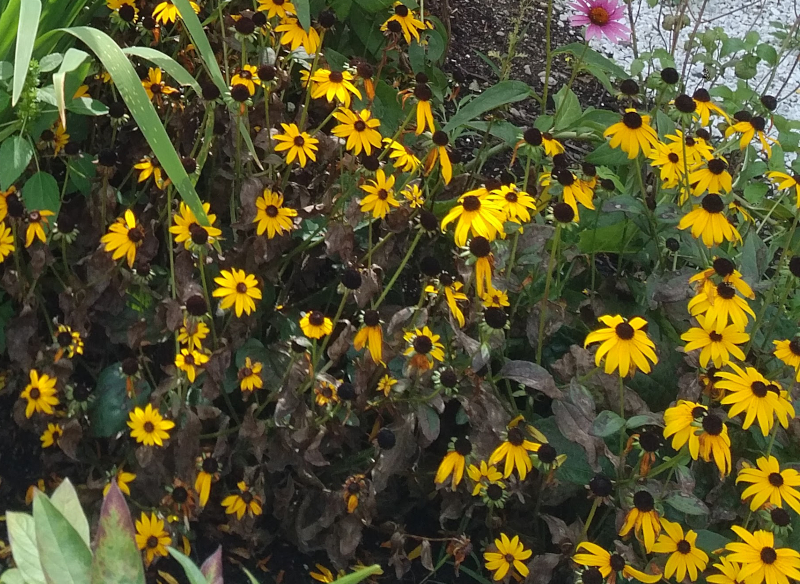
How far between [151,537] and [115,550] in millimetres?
548

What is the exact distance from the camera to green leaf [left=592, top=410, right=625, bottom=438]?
101 centimetres

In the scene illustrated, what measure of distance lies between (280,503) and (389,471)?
0.23 metres

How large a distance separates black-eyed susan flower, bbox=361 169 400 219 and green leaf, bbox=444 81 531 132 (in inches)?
12.5

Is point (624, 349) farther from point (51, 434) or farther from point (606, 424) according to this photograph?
point (51, 434)

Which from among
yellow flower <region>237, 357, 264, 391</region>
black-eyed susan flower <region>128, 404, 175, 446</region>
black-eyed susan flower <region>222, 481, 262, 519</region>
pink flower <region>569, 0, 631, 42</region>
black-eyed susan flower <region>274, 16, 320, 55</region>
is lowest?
black-eyed susan flower <region>222, 481, 262, 519</region>

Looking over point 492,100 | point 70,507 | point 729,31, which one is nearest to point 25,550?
point 70,507

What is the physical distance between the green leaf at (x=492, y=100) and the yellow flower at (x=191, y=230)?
52 cm

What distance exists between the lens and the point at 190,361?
1068mm

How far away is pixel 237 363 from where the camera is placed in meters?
1.18

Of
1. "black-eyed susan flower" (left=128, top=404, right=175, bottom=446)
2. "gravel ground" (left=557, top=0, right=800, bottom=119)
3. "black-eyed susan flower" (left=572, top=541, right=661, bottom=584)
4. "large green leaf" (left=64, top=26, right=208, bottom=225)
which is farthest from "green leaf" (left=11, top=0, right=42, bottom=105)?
"gravel ground" (left=557, top=0, right=800, bottom=119)

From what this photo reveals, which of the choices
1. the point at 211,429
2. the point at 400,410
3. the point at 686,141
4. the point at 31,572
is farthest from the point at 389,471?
the point at 686,141

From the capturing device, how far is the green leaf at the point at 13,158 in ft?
3.56

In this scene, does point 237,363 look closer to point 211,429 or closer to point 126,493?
point 211,429

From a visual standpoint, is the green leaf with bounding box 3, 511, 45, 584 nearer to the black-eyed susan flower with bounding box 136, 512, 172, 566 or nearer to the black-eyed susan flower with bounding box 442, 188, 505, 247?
the black-eyed susan flower with bounding box 136, 512, 172, 566
